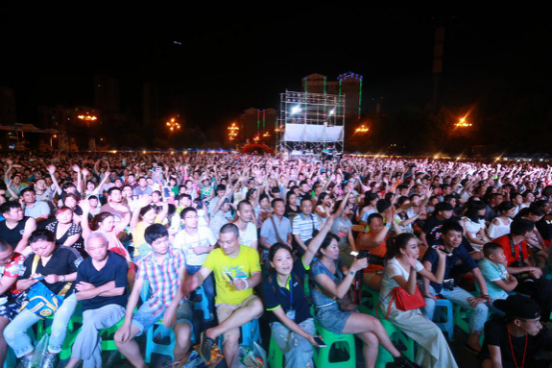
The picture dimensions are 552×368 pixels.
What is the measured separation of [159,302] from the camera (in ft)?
8.98

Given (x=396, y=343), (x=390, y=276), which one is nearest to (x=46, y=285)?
(x=390, y=276)

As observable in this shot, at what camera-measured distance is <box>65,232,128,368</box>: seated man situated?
99.5 inches

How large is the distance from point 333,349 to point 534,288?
2.27m

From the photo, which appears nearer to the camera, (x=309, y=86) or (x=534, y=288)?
(x=534, y=288)

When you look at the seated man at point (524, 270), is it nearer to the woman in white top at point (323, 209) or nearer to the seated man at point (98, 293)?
the woman in white top at point (323, 209)

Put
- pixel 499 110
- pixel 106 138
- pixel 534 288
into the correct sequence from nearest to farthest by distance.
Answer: pixel 534 288, pixel 499 110, pixel 106 138

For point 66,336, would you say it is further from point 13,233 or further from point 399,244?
point 399,244

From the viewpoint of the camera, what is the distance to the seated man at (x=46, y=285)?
258cm

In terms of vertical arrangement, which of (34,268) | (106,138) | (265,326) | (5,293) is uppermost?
(106,138)

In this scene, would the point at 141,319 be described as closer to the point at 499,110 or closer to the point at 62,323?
the point at 62,323

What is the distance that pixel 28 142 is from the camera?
110 feet

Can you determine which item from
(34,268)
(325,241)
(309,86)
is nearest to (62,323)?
(34,268)

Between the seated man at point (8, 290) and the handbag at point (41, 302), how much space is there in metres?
0.10

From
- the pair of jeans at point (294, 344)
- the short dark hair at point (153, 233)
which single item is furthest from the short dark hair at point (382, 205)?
the short dark hair at point (153, 233)
